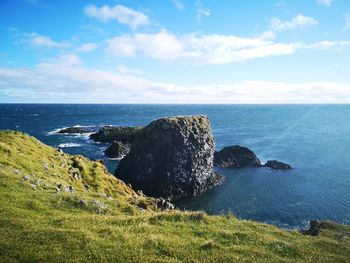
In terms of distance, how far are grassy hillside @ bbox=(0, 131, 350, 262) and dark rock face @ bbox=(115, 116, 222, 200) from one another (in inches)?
1736

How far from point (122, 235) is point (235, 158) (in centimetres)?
9051

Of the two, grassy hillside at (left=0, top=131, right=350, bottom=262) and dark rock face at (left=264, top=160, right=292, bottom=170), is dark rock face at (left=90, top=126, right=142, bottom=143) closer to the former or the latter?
dark rock face at (left=264, top=160, right=292, bottom=170)

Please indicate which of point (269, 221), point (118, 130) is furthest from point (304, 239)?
point (118, 130)

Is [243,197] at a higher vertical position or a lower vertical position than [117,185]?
lower

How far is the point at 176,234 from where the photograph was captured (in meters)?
23.9

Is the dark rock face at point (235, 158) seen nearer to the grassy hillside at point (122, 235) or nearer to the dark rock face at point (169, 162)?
the dark rock face at point (169, 162)

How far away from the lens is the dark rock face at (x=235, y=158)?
107 m

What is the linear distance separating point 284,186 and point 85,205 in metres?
65.5

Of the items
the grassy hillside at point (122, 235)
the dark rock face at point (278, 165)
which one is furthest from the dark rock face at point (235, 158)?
the grassy hillside at point (122, 235)

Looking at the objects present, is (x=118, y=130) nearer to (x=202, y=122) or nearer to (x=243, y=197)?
(x=202, y=122)

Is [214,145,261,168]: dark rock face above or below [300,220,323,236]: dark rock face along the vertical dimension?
below

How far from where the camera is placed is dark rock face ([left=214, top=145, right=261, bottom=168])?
350 feet

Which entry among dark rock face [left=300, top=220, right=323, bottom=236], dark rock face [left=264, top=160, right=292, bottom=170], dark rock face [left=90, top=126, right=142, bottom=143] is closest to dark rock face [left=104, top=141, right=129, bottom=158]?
dark rock face [left=90, top=126, right=142, bottom=143]

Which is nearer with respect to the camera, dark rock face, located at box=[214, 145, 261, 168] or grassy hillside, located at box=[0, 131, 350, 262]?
grassy hillside, located at box=[0, 131, 350, 262]
